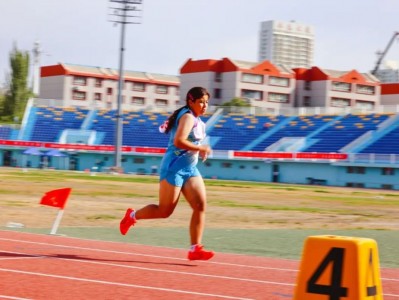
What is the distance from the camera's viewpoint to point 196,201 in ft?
28.9

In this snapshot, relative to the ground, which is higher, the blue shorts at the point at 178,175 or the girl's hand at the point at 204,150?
the girl's hand at the point at 204,150

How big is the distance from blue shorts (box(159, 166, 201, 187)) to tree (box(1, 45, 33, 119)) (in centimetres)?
11668

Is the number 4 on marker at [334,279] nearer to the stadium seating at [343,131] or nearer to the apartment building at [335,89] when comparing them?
the stadium seating at [343,131]

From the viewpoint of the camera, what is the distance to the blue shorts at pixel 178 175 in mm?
8742

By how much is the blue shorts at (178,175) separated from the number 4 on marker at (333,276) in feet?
13.5

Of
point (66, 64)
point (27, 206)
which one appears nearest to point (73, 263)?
point (27, 206)

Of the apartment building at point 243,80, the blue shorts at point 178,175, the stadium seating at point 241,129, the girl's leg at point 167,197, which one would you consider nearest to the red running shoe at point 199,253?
the girl's leg at point 167,197

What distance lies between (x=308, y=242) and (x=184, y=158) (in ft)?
13.4

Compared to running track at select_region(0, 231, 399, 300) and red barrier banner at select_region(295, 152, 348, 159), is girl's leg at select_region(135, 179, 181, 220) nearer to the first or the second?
running track at select_region(0, 231, 399, 300)

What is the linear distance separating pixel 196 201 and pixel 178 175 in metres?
0.34

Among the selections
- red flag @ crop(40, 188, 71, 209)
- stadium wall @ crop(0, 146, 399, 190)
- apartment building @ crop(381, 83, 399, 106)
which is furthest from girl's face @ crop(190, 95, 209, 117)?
apartment building @ crop(381, 83, 399, 106)

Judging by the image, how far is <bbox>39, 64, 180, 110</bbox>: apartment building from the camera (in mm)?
122750

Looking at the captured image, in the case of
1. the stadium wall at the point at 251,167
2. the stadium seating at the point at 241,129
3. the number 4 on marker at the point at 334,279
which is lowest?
the stadium wall at the point at 251,167

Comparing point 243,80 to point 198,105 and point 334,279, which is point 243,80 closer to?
point 198,105
